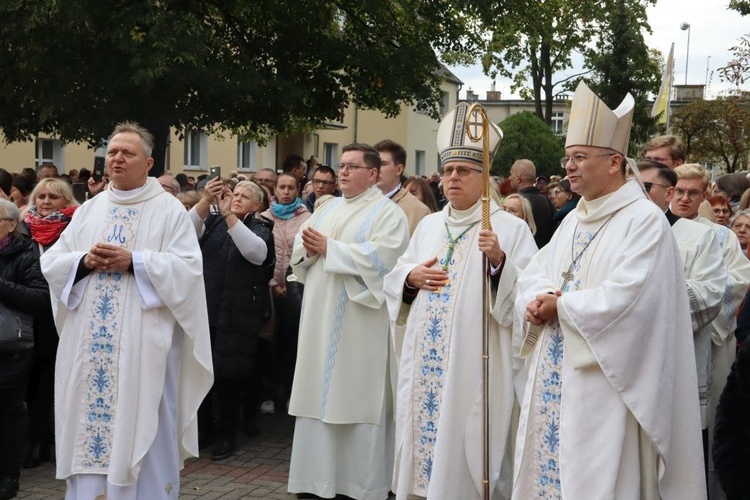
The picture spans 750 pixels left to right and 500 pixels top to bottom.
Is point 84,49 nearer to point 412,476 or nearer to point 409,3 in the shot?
point 409,3

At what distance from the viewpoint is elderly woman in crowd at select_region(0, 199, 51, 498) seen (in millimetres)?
6500

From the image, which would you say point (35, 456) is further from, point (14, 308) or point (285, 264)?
point (285, 264)

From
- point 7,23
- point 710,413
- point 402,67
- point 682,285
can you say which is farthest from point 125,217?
point 402,67

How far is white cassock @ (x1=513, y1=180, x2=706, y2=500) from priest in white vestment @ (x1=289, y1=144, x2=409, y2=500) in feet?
7.24

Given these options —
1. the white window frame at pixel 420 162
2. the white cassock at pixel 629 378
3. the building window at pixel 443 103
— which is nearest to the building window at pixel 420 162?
the white window frame at pixel 420 162

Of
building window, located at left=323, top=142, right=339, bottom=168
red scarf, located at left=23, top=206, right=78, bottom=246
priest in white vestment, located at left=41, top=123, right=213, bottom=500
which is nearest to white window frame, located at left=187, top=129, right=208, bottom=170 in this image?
building window, located at left=323, top=142, right=339, bottom=168

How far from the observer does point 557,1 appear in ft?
88.6

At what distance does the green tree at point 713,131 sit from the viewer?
102 ft

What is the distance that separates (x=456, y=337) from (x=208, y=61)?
12236mm

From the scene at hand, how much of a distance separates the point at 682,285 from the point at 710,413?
1651mm

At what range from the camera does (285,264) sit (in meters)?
8.65

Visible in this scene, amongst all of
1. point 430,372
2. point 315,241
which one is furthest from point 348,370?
point 430,372

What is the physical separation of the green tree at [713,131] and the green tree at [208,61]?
13.6 m

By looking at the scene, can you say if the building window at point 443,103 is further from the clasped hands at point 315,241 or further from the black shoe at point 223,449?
the clasped hands at point 315,241
